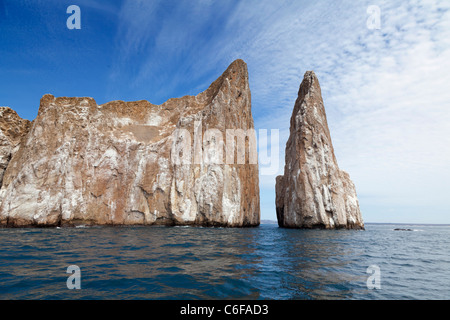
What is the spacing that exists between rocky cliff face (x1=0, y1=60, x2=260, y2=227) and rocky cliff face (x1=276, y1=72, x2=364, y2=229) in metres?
7.52

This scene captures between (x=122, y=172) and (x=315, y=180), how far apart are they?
97.6 feet

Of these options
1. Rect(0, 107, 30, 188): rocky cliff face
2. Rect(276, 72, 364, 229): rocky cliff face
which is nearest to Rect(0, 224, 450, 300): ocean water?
Rect(276, 72, 364, 229): rocky cliff face

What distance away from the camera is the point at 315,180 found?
38875 millimetres

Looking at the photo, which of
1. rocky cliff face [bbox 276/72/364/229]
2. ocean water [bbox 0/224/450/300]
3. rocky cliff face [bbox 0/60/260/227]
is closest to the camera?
ocean water [bbox 0/224/450/300]

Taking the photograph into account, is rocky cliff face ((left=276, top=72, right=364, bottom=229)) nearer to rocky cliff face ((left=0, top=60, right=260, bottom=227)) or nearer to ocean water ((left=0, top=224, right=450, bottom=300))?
rocky cliff face ((left=0, top=60, right=260, bottom=227))

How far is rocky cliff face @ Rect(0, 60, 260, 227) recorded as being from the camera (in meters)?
34.2

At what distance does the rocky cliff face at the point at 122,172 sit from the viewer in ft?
112

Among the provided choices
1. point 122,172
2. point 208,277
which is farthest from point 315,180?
point 208,277

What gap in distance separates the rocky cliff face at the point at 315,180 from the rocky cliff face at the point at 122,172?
7516mm

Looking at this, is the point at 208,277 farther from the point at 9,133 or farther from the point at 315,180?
the point at 9,133

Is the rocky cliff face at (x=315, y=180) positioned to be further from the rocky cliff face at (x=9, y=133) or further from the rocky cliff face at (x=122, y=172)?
the rocky cliff face at (x=9, y=133)

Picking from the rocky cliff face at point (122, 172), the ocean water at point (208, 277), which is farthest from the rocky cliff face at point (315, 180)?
the ocean water at point (208, 277)
